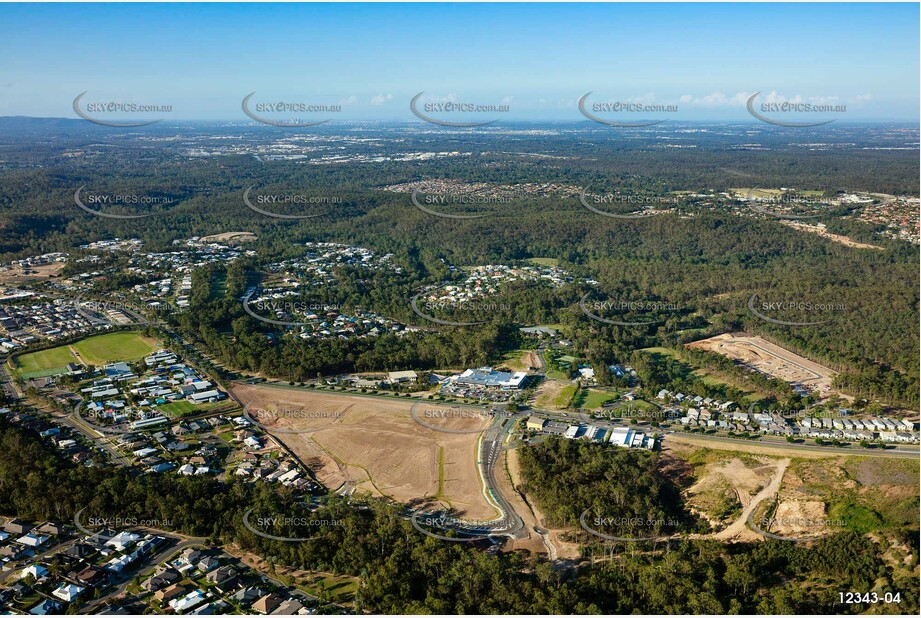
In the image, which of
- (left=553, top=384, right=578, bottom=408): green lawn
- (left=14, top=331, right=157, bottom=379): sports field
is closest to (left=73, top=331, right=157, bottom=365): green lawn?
(left=14, top=331, right=157, bottom=379): sports field

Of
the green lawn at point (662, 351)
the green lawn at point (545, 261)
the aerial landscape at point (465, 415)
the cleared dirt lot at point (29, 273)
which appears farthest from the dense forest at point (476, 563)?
the green lawn at point (545, 261)

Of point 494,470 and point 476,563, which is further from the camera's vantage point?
Answer: point 494,470

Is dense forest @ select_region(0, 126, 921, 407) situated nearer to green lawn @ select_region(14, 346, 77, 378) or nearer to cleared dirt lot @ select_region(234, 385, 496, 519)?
cleared dirt lot @ select_region(234, 385, 496, 519)

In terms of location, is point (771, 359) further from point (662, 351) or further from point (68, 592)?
point (68, 592)

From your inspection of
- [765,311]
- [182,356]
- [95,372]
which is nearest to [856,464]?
[765,311]

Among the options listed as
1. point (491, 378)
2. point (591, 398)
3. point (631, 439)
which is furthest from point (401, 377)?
point (631, 439)

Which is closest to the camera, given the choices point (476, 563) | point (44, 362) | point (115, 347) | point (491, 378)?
point (476, 563)
